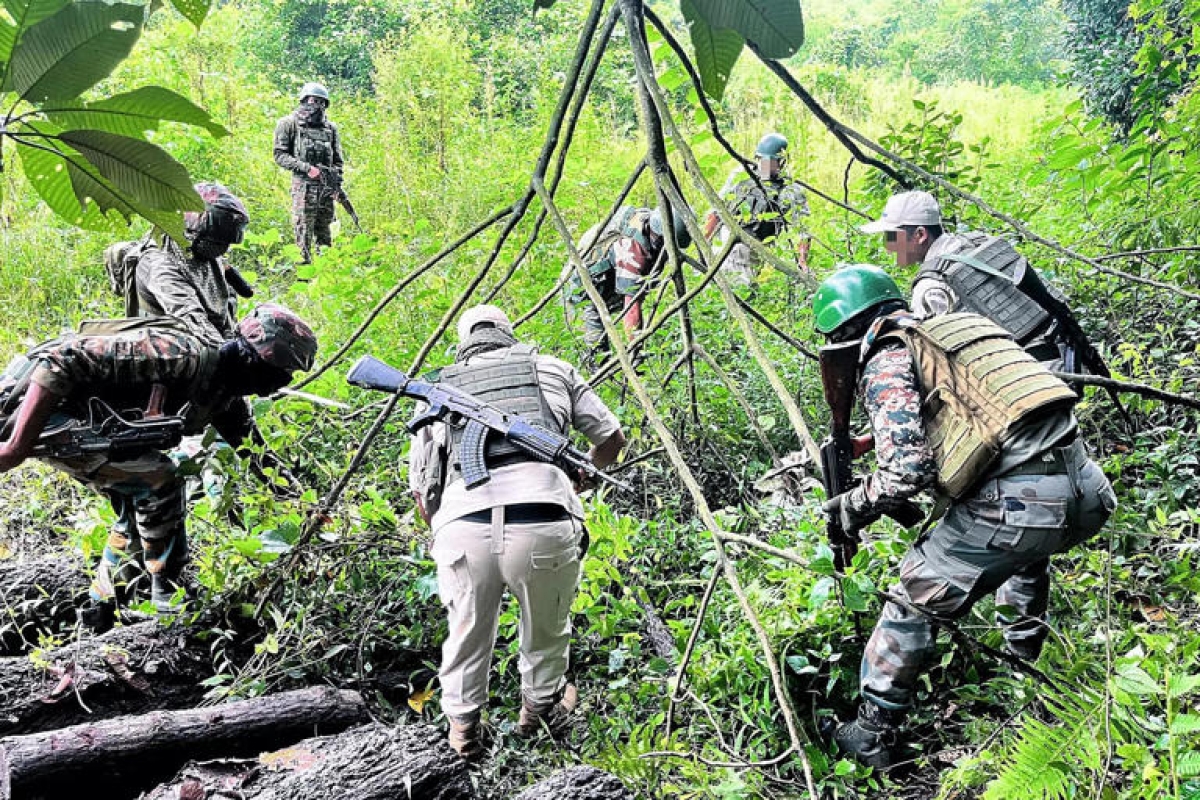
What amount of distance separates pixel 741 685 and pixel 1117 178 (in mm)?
3539

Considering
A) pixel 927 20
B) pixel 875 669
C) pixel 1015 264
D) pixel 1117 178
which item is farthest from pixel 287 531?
pixel 927 20

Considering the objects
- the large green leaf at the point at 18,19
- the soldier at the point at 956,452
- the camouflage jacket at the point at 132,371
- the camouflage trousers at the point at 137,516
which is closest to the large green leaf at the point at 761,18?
the large green leaf at the point at 18,19

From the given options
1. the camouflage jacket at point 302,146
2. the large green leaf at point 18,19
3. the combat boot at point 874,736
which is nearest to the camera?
the large green leaf at point 18,19

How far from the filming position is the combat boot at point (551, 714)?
304 centimetres

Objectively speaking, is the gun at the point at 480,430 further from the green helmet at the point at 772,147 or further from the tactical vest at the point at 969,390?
the green helmet at the point at 772,147

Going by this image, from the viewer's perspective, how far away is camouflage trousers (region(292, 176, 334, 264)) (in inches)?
300

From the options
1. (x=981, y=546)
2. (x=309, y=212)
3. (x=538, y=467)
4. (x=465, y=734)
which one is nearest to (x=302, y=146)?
(x=309, y=212)

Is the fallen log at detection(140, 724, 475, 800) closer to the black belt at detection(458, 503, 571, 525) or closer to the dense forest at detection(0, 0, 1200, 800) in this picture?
the dense forest at detection(0, 0, 1200, 800)

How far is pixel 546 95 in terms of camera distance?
7.77m

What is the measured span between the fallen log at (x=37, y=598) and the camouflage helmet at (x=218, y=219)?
1.59 meters

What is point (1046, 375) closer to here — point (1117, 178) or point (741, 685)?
point (741, 685)

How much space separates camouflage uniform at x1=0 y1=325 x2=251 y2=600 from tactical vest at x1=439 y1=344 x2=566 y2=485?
1125 millimetres

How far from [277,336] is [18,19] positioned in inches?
105

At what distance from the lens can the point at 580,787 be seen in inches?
87.3
